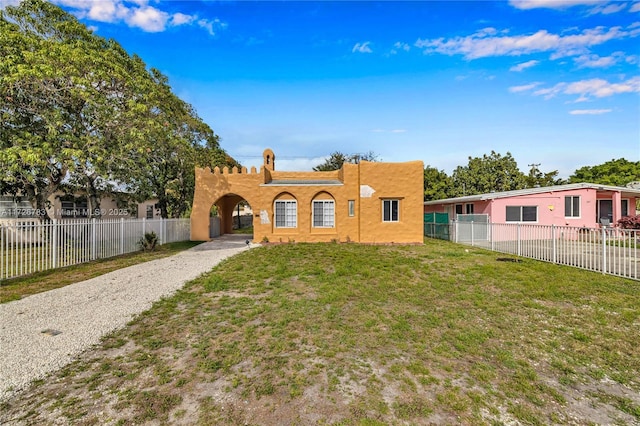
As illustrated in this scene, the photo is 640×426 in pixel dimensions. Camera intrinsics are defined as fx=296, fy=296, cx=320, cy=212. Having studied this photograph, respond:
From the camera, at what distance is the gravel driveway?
13.5ft

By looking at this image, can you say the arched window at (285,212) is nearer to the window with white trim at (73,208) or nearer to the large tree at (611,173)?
the window with white trim at (73,208)

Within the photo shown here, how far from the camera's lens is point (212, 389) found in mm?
3596

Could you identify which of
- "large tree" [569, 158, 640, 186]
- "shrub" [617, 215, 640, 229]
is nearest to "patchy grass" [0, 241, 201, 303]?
"shrub" [617, 215, 640, 229]

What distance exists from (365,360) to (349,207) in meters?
13.5

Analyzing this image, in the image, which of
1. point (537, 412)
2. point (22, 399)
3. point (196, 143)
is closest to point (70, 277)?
point (22, 399)

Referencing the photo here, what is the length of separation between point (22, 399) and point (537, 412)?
5.78 metres

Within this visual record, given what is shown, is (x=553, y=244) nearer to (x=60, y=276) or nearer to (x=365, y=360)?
(x=365, y=360)

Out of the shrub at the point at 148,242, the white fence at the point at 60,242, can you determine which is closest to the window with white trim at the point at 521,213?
the shrub at the point at 148,242

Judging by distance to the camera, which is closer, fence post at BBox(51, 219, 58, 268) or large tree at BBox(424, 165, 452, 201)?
fence post at BBox(51, 219, 58, 268)

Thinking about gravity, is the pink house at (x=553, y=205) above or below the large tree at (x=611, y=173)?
below

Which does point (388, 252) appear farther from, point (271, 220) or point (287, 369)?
point (287, 369)

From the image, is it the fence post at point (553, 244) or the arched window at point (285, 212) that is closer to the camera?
the fence post at point (553, 244)

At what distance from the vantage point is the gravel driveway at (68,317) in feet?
13.5

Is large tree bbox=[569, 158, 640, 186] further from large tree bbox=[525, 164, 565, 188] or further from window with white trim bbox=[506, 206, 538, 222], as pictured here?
window with white trim bbox=[506, 206, 538, 222]
